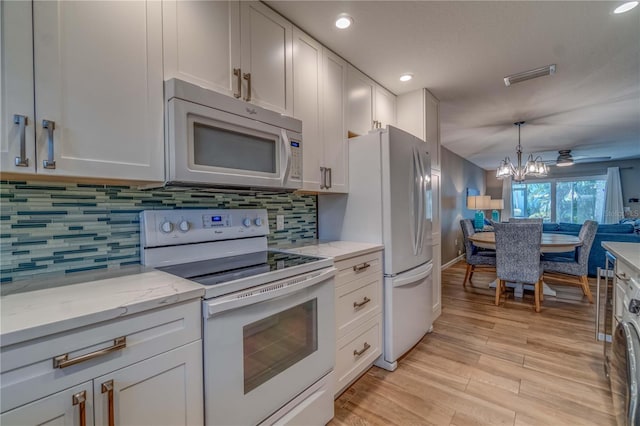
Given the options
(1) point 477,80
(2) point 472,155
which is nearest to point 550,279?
(2) point 472,155

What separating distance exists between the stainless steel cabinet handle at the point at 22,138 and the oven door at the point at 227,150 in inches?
16.7

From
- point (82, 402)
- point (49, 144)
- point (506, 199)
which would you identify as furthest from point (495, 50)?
point (506, 199)

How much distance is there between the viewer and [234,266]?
138 cm

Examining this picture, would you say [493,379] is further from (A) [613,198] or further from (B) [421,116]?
(A) [613,198]

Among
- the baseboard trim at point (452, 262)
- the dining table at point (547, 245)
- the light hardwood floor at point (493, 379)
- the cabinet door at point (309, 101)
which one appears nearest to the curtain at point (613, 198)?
the baseboard trim at point (452, 262)

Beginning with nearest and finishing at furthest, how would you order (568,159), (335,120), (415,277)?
(335,120)
(415,277)
(568,159)

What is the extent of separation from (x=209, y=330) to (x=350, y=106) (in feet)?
6.22

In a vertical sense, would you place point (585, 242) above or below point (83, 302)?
below

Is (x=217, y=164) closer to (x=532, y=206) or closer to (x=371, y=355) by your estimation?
(x=371, y=355)

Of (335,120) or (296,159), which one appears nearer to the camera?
(296,159)

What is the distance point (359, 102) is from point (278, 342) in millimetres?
1932

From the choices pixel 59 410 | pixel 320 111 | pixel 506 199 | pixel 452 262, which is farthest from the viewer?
pixel 506 199

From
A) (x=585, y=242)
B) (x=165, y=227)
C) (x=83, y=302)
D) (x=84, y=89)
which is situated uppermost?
(x=84, y=89)

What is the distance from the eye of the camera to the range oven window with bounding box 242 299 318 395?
1.17 metres
